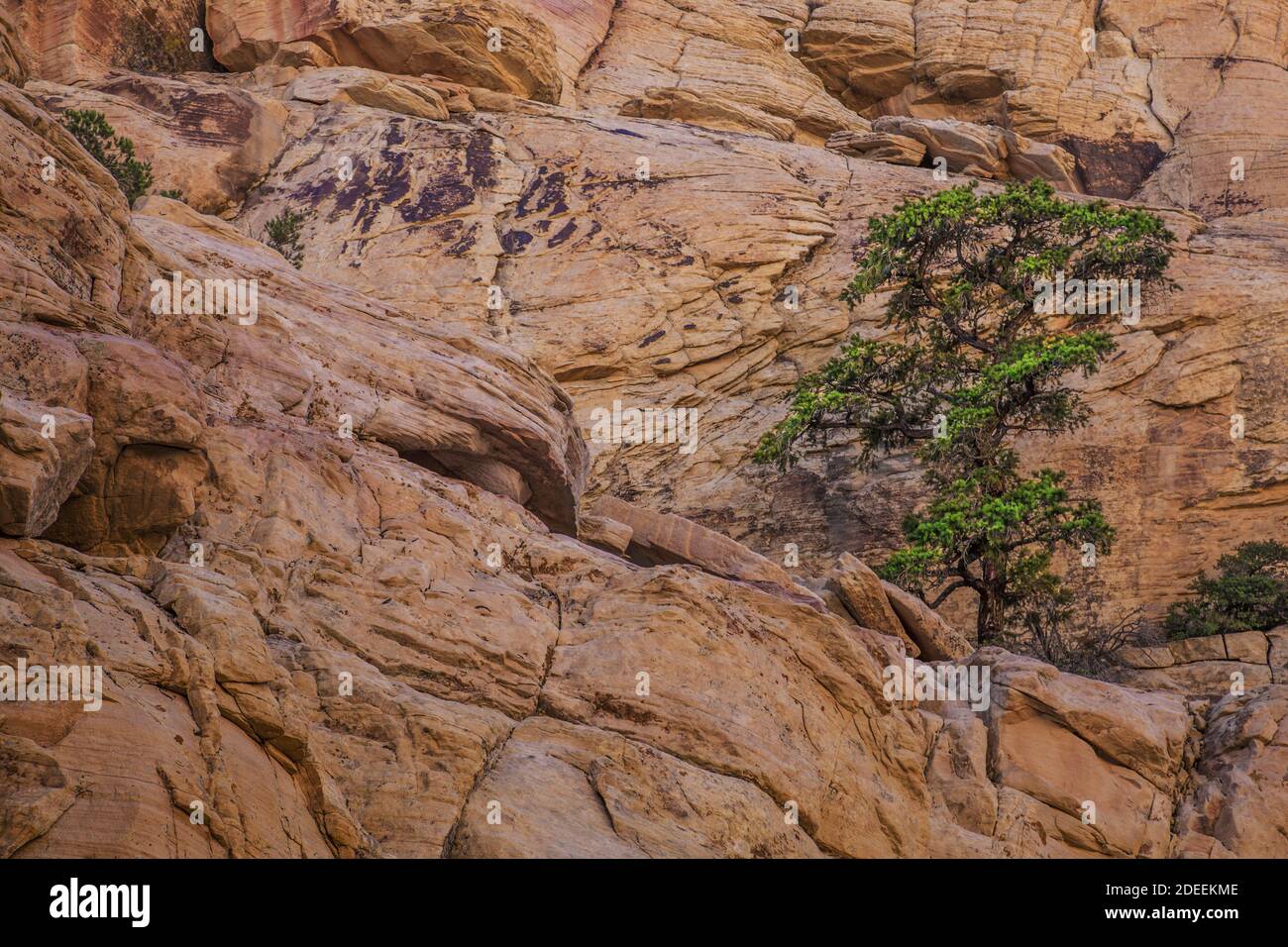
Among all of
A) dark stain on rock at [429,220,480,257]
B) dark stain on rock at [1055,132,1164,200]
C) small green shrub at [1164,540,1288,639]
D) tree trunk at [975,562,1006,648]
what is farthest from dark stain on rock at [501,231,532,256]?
dark stain on rock at [1055,132,1164,200]

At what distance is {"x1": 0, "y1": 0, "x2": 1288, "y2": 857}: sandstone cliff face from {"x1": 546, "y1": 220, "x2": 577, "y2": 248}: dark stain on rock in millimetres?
76

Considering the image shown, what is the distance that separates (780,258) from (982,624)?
41.4 ft

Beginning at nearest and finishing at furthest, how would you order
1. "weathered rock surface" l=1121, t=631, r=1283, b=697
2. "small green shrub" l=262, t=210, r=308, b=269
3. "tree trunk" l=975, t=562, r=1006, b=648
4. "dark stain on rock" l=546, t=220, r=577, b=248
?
"tree trunk" l=975, t=562, r=1006, b=648, "weathered rock surface" l=1121, t=631, r=1283, b=697, "small green shrub" l=262, t=210, r=308, b=269, "dark stain on rock" l=546, t=220, r=577, b=248

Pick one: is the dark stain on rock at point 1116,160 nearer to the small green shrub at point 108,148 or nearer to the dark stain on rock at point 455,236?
the dark stain on rock at point 455,236

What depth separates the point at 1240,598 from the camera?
26.9m

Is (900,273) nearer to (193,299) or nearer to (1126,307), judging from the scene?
(1126,307)

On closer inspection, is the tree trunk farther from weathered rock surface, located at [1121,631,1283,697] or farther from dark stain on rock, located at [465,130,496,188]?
dark stain on rock, located at [465,130,496,188]

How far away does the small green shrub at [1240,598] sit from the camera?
1047 inches

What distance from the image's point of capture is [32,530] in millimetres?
11070

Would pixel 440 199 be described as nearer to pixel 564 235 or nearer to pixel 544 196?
pixel 544 196

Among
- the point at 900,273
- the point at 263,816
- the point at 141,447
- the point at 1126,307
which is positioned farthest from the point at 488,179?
the point at 263,816

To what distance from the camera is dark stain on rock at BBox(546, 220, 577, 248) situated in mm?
32312

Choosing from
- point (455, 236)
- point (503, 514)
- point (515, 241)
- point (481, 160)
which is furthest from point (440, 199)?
point (503, 514)

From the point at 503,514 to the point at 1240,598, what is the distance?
690 inches
